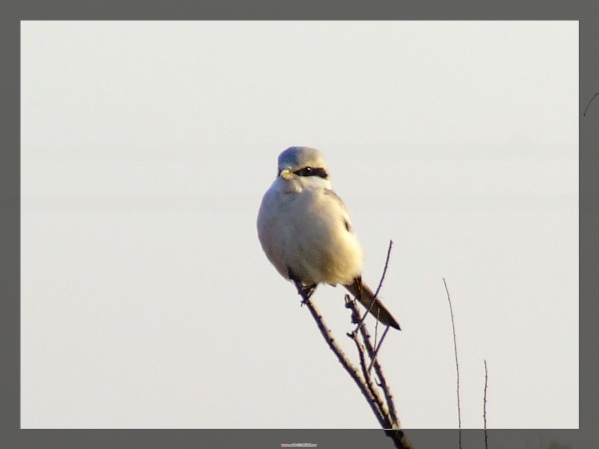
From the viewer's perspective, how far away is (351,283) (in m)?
4.79

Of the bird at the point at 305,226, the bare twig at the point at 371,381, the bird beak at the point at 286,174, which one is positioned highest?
the bird beak at the point at 286,174

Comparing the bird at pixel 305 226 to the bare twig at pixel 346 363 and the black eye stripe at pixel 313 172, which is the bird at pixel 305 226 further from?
the bare twig at pixel 346 363

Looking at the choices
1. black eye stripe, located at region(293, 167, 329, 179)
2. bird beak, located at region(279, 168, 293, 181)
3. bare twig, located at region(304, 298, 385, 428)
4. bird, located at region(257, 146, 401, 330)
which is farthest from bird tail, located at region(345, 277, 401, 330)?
bare twig, located at region(304, 298, 385, 428)

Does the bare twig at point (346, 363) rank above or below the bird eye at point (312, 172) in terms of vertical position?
below

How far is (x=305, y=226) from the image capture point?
4414mm

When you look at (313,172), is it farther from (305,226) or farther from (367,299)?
(367,299)

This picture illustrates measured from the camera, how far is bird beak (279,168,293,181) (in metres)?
4.44

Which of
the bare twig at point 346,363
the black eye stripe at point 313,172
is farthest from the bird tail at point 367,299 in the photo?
the bare twig at point 346,363

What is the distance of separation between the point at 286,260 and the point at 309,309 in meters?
0.57

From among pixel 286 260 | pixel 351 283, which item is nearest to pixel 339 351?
pixel 286 260

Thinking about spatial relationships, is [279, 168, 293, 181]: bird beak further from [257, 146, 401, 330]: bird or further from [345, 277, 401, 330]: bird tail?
[345, 277, 401, 330]: bird tail

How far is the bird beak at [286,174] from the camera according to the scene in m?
4.44

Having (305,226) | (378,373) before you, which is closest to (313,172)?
(305,226)
